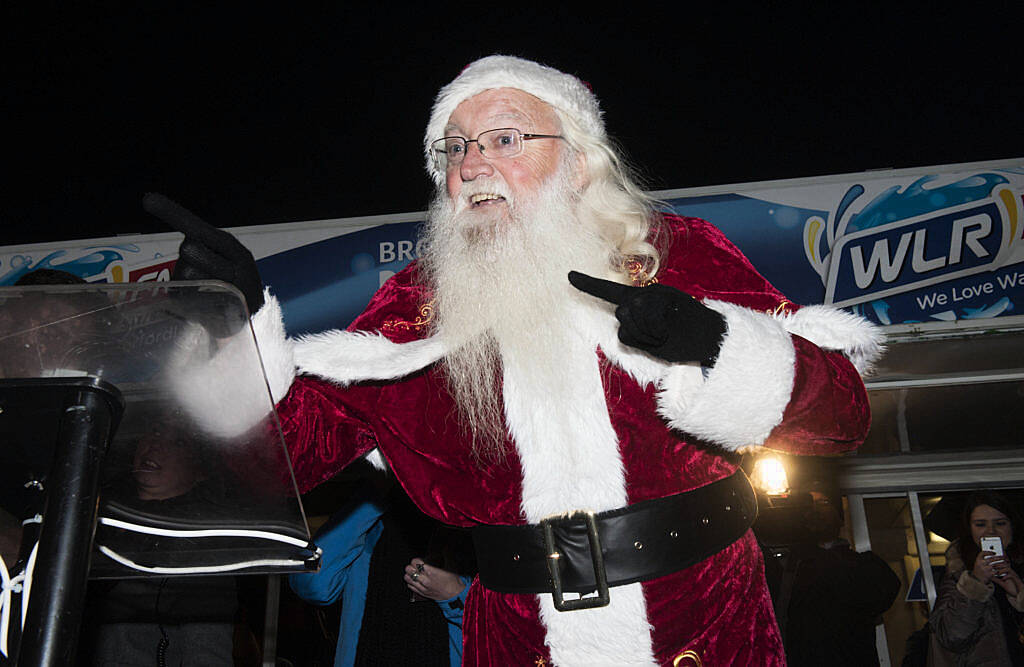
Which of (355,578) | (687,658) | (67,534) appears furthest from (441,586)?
(67,534)

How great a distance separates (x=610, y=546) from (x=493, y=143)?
1.07 metres

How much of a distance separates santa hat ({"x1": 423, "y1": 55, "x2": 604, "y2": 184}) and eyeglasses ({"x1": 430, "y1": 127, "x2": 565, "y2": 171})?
133 millimetres

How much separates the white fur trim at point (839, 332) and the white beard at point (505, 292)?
1.54 ft

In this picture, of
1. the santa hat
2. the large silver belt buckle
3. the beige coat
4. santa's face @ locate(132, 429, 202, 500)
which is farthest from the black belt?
the beige coat

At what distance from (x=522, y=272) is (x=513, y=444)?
443mm

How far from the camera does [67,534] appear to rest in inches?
34.7

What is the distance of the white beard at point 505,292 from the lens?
1792 mm

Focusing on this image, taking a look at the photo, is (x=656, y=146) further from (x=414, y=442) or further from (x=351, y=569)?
(x=414, y=442)

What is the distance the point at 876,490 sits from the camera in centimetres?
449

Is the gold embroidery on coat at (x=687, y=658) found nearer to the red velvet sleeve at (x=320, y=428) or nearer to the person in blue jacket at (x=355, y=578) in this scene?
the red velvet sleeve at (x=320, y=428)

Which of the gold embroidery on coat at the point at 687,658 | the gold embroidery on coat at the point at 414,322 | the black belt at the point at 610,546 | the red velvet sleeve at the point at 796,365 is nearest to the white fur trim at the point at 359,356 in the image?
the gold embroidery on coat at the point at 414,322

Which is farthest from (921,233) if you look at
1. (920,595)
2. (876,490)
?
(920,595)

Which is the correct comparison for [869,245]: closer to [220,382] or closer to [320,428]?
[320,428]

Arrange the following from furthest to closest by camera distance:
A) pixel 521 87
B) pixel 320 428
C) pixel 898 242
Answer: pixel 898 242 → pixel 521 87 → pixel 320 428
